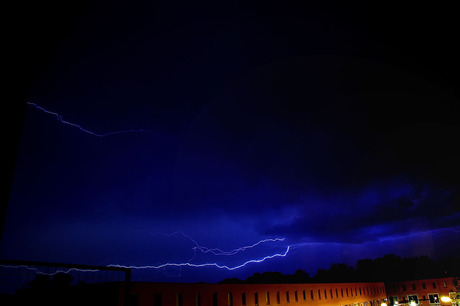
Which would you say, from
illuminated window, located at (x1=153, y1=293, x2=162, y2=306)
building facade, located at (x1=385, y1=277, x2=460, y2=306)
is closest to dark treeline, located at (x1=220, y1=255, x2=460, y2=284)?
building facade, located at (x1=385, y1=277, x2=460, y2=306)

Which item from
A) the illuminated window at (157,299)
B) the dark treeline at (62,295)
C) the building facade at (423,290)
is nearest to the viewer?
the dark treeline at (62,295)

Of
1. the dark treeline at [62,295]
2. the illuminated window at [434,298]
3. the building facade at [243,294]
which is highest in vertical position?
the dark treeline at [62,295]

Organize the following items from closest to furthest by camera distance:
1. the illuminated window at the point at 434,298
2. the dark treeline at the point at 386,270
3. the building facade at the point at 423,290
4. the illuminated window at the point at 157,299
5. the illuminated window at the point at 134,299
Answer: the illuminated window at the point at 134,299 → the illuminated window at the point at 157,299 → the illuminated window at the point at 434,298 → the building facade at the point at 423,290 → the dark treeline at the point at 386,270

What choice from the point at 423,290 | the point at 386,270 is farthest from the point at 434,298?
the point at 386,270

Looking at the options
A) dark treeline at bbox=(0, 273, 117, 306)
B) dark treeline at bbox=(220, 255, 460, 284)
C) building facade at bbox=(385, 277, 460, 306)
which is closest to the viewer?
dark treeline at bbox=(0, 273, 117, 306)

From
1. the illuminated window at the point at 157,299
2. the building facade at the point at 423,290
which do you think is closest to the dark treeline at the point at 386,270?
the building facade at the point at 423,290

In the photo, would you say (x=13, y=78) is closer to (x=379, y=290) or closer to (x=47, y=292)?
(x=47, y=292)

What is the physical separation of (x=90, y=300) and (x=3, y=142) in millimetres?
16361

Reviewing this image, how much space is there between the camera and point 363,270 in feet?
355

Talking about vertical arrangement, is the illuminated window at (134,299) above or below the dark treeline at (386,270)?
above

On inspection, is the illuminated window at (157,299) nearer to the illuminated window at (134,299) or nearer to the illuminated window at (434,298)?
the illuminated window at (134,299)

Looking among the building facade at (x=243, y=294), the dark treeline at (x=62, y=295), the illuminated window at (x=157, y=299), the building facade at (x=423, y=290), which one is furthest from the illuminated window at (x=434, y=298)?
the dark treeline at (x=62, y=295)

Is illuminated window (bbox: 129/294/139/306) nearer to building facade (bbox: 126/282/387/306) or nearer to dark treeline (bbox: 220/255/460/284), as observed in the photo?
building facade (bbox: 126/282/387/306)

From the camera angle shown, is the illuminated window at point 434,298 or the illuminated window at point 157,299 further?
the illuminated window at point 434,298
